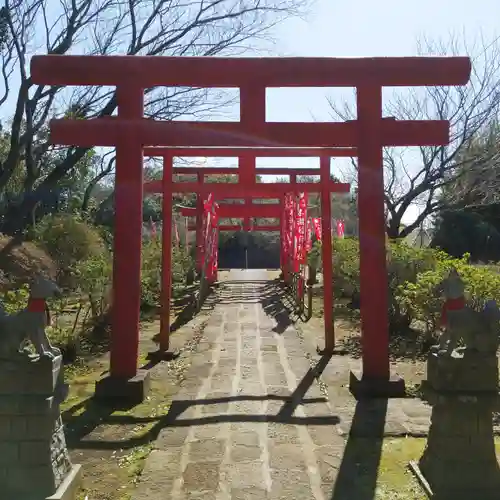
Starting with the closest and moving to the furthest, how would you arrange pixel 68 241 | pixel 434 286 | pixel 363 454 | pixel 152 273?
1. pixel 363 454
2. pixel 434 286
3. pixel 152 273
4. pixel 68 241

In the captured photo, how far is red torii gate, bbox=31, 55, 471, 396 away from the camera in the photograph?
17.1 feet

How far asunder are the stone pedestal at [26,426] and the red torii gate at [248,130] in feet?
7.35

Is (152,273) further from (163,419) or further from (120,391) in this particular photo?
(163,419)

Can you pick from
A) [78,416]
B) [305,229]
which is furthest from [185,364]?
[305,229]

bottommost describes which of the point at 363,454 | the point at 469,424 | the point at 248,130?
the point at 363,454

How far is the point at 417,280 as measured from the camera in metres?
8.20

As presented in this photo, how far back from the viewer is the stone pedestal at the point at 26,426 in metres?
3.06

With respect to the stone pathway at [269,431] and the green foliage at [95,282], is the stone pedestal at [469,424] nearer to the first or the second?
the stone pathway at [269,431]

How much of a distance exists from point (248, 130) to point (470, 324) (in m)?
2.92

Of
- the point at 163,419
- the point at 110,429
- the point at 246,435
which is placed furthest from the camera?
the point at 163,419

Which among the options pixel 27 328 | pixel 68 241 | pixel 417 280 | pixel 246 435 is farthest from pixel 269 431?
pixel 68 241

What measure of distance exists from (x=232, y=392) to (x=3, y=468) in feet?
9.43

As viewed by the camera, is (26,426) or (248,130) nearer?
(26,426)

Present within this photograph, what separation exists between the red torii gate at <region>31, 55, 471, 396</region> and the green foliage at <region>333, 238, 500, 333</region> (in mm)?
1268
